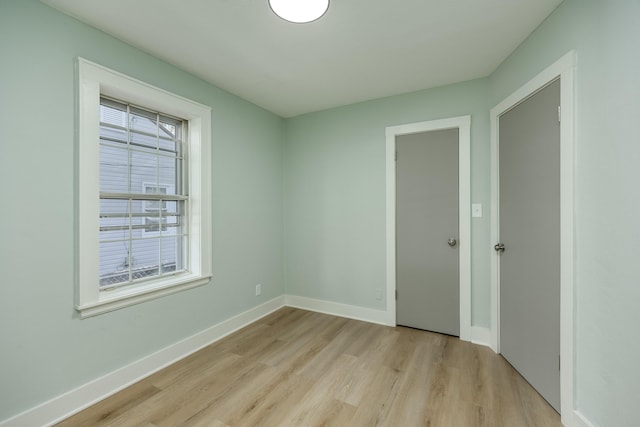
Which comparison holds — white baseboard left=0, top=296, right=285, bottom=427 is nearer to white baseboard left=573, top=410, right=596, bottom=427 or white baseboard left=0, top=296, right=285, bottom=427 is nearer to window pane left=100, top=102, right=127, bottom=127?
window pane left=100, top=102, right=127, bottom=127

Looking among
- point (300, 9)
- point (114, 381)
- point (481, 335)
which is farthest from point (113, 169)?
point (481, 335)

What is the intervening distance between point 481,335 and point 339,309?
4.97ft

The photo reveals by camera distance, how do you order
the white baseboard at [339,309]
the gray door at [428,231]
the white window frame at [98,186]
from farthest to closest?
the white baseboard at [339,309]
the gray door at [428,231]
the white window frame at [98,186]


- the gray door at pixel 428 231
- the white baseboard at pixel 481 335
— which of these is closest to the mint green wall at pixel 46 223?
the gray door at pixel 428 231

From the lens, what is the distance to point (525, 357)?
6.55 ft

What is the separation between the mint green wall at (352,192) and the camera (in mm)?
2592

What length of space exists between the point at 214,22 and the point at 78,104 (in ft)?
3.42

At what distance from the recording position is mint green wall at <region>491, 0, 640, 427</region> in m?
1.18

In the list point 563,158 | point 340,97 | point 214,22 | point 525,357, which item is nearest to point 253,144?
point 340,97

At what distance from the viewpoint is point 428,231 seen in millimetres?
2801

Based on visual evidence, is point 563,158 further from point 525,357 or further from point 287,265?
point 287,265

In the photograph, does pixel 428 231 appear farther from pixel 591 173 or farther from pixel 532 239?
pixel 591 173

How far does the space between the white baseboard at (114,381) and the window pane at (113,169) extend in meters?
1.35

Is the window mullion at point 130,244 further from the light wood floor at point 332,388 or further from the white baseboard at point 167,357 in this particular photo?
the light wood floor at point 332,388
